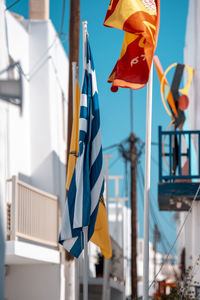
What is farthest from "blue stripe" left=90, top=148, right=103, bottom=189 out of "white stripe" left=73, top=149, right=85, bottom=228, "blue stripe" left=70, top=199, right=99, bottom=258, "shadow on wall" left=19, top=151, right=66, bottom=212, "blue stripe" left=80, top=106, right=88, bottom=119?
"shadow on wall" left=19, top=151, right=66, bottom=212

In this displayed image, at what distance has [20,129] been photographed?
17.4 m

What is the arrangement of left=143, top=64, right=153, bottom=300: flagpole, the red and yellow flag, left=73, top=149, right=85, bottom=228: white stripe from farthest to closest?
left=73, top=149, right=85, bottom=228: white stripe → the red and yellow flag → left=143, top=64, right=153, bottom=300: flagpole

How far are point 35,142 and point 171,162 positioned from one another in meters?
6.17

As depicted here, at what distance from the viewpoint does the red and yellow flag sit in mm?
9312

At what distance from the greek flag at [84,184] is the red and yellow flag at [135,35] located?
0.82 metres

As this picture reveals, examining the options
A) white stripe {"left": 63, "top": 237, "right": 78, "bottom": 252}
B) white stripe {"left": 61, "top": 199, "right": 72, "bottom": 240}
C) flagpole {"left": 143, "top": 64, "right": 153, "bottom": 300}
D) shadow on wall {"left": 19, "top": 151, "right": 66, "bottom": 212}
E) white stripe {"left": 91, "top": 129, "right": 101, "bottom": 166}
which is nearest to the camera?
flagpole {"left": 143, "top": 64, "right": 153, "bottom": 300}

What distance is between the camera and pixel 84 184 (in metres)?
9.93

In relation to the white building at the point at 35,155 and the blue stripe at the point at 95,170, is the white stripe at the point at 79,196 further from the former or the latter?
the white building at the point at 35,155

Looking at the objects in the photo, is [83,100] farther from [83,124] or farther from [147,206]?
[147,206]

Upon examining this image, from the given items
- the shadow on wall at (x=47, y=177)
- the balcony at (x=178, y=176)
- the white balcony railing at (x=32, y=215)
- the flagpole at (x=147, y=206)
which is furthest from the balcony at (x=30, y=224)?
the flagpole at (x=147, y=206)

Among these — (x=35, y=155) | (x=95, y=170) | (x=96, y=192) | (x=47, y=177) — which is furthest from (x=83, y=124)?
(x=35, y=155)

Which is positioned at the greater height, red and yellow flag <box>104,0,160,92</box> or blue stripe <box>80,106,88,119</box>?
red and yellow flag <box>104,0,160,92</box>

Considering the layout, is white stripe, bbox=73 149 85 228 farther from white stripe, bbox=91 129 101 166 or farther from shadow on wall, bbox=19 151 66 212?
shadow on wall, bbox=19 151 66 212

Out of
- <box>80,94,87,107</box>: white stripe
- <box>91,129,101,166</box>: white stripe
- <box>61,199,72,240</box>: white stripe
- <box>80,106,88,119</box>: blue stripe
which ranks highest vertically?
<box>80,94,87,107</box>: white stripe
